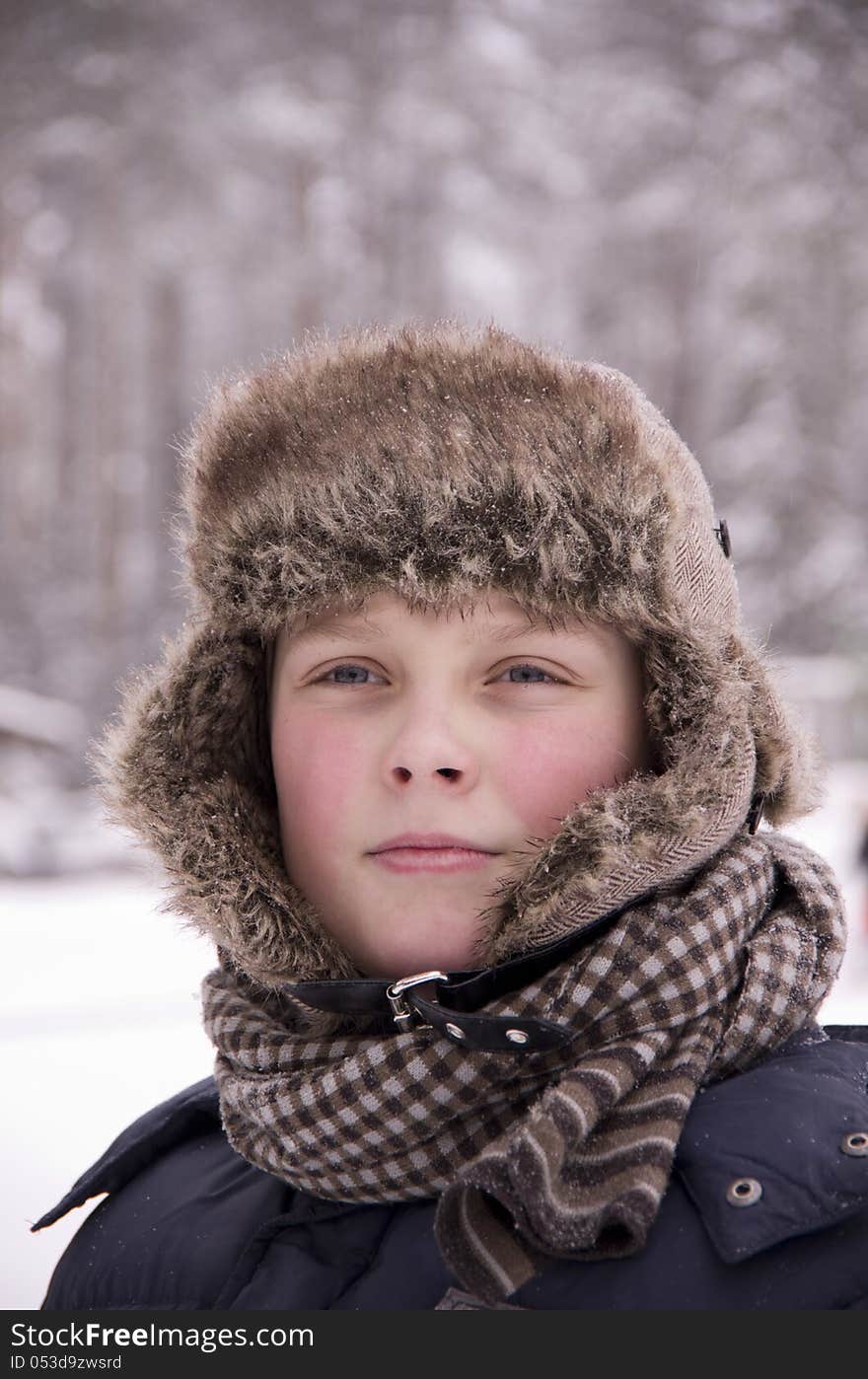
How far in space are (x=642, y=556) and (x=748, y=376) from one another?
23.5 feet

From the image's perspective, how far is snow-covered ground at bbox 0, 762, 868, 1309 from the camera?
94.7 inches

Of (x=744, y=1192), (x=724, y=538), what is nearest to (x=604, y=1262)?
(x=744, y=1192)

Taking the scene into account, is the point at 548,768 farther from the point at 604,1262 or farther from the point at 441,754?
the point at 604,1262

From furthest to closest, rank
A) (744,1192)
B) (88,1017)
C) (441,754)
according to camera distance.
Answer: (88,1017), (441,754), (744,1192)

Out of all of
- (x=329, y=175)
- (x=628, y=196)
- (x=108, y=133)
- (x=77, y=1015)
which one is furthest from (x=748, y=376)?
(x=77, y=1015)

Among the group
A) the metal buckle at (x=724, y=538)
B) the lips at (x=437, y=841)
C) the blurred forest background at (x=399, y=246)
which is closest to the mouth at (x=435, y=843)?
the lips at (x=437, y=841)

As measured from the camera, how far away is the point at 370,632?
3.66ft

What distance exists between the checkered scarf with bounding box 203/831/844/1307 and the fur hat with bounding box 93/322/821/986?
0.06 m

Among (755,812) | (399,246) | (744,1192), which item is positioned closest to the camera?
(744,1192)

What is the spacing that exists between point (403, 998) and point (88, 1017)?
10.2 feet

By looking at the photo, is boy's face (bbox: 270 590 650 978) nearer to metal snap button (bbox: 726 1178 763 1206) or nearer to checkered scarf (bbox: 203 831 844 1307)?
checkered scarf (bbox: 203 831 844 1307)

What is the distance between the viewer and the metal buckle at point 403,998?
1.03 metres

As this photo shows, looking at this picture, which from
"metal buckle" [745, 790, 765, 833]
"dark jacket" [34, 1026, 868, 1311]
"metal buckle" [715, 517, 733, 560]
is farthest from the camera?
"metal buckle" [715, 517, 733, 560]

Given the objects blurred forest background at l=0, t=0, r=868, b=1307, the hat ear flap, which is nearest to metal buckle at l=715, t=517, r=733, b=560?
the hat ear flap
